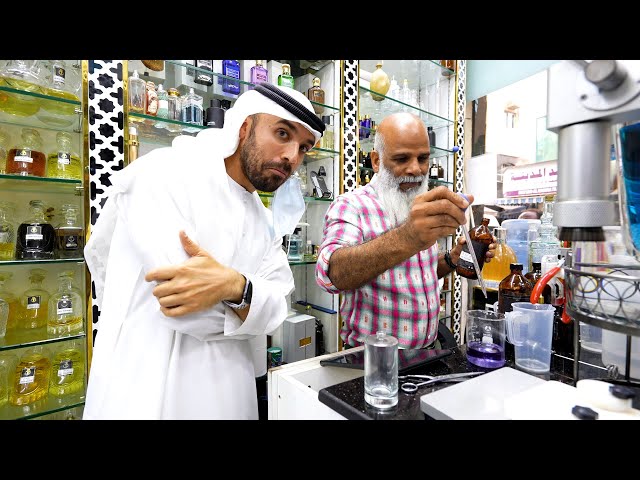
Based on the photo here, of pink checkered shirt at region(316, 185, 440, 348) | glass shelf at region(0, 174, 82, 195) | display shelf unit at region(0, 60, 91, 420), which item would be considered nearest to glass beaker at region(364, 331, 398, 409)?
pink checkered shirt at region(316, 185, 440, 348)

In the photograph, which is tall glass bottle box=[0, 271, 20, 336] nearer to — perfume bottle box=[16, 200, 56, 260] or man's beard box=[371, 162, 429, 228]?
perfume bottle box=[16, 200, 56, 260]

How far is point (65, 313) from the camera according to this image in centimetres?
154

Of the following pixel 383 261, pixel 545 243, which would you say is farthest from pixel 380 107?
pixel 383 261

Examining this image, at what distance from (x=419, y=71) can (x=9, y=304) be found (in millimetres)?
3486

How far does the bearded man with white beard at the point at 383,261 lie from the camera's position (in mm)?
1122

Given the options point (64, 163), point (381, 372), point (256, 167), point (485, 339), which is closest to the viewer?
point (381, 372)

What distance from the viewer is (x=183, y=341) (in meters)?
0.96

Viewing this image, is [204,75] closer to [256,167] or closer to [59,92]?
[59,92]

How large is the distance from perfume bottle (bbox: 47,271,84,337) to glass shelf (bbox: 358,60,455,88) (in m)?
2.80

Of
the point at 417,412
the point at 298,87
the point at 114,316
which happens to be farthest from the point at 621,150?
the point at 298,87

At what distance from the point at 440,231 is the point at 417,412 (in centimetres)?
43

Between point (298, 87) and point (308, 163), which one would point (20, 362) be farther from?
point (298, 87)

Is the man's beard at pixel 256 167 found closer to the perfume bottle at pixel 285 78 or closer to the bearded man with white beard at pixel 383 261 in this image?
the bearded man with white beard at pixel 383 261

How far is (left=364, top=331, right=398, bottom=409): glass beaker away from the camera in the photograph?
0.64 m
